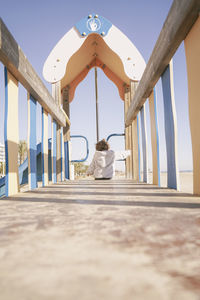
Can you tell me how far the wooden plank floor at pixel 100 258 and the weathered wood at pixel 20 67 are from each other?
3.03 feet

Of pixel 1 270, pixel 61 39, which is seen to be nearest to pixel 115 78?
pixel 61 39

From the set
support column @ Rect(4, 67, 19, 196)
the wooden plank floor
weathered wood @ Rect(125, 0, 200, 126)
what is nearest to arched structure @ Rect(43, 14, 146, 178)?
weathered wood @ Rect(125, 0, 200, 126)

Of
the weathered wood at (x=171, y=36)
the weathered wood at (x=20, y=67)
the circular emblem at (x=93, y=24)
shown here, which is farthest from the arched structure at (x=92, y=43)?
the weathered wood at (x=171, y=36)

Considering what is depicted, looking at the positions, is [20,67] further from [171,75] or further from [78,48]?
[78,48]

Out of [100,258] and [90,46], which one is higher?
[90,46]

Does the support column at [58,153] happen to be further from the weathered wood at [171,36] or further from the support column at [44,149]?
the weathered wood at [171,36]

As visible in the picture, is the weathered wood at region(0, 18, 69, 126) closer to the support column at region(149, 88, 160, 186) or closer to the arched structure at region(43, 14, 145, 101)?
the support column at region(149, 88, 160, 186)

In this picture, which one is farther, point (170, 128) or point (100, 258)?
point (170, 128)

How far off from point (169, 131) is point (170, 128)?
3 cm

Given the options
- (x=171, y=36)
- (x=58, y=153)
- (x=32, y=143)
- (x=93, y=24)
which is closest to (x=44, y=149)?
(x=32, y=143)

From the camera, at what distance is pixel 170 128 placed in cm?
136

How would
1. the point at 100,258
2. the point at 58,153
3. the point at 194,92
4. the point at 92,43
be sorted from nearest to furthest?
the point at 100,258
the point at 194,92
the point at 58,153
the point at 92,43

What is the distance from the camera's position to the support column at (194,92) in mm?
979

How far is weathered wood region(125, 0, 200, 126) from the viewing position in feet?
3.02
